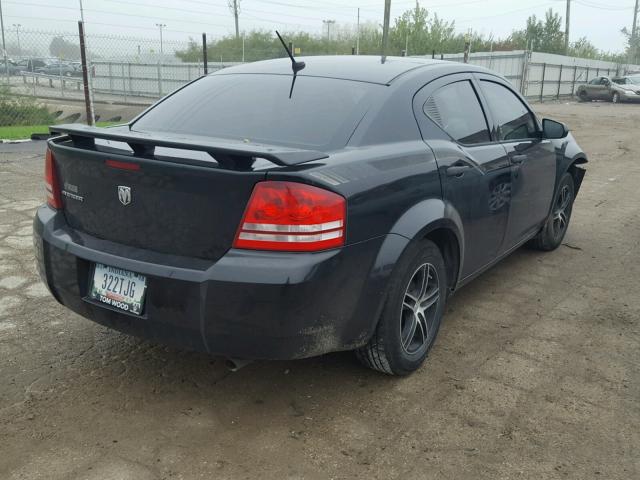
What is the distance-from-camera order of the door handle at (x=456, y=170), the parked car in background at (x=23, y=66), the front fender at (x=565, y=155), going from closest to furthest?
1. the door handle at (x=456, y=170)
2. the front fender at (x=565, y=155)
3. the parked car in background at (x=23, y=66)

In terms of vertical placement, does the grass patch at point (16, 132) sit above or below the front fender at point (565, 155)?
below

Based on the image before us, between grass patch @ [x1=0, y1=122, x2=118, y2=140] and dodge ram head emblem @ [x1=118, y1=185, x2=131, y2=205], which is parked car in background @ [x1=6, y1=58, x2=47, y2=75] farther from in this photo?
dodge ram head emblem @ [x1=118, y1=185, x2=131, y2=205]

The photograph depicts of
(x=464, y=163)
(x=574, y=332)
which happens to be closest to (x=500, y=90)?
(x=464, y=163)

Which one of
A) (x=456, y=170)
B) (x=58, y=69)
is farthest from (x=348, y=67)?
(x=58, y=69)

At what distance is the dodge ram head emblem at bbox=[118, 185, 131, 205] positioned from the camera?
8.77 ft

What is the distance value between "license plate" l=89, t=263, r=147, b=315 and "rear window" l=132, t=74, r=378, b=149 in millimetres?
875

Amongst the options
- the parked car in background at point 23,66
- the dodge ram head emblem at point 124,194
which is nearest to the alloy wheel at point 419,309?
the dodge ram head emblem at point 124,194

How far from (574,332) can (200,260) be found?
7.93 ft

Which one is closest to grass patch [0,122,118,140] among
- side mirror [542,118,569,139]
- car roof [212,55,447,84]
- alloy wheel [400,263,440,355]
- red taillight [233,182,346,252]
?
car roof [212,55,447,84]

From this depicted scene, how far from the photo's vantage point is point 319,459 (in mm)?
2492

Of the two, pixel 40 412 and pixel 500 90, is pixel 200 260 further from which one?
pixel 500 90

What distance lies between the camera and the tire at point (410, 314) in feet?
9.48

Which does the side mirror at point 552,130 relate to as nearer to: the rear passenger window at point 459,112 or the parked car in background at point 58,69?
the rear passenger window at point 459,112

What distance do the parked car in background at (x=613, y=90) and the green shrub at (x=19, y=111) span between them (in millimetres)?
25710
